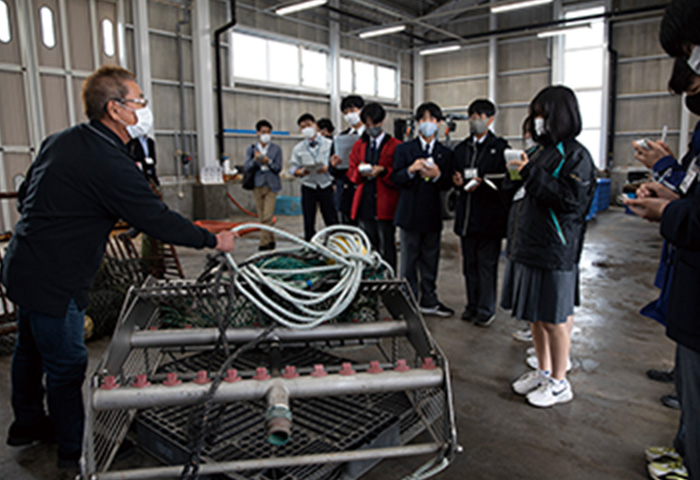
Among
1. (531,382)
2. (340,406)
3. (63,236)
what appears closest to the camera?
(63,236)

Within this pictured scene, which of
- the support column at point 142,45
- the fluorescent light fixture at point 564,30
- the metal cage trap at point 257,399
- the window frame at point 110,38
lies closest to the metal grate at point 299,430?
the metal cage trap at point 257,399

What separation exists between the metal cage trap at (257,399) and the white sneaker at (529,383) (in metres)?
0.55

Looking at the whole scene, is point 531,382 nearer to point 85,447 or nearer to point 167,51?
point 85,447

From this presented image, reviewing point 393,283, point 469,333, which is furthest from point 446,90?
point 393,283

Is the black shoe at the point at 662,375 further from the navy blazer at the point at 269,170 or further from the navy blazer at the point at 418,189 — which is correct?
the navy blazer at the point at 269,170

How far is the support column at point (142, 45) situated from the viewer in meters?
8.19

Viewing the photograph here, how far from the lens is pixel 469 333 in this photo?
10.8ft

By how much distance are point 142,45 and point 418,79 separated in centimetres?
820

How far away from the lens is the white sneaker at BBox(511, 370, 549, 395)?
240 cm

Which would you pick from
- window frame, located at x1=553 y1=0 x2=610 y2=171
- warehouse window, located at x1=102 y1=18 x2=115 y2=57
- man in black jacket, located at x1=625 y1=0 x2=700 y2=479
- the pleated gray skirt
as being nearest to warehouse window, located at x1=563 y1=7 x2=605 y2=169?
window frame, located at x1=553 y1=0 x2=610 y2=171

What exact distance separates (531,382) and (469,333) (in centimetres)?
86

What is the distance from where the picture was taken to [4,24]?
5.95m

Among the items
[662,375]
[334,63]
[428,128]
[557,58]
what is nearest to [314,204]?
[428,128]

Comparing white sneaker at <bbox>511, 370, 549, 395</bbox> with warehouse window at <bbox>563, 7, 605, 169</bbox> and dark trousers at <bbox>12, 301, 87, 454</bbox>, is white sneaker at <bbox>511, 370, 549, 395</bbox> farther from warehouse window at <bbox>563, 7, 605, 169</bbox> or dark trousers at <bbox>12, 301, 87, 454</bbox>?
warehouse window at <bbox>563, 7, 605, 169</bbox>
